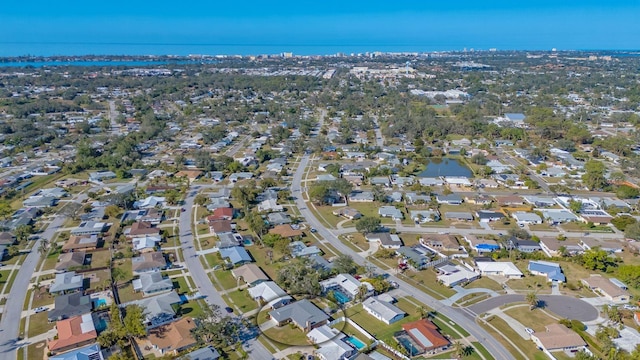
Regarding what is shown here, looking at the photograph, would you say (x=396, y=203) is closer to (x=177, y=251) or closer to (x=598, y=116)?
(x=177, y=251)

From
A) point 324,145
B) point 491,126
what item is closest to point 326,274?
point 324,145

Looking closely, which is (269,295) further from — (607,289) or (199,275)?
(607,289)

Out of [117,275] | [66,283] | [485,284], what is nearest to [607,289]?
[485,284]

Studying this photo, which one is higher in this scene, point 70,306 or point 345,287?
point 70,306

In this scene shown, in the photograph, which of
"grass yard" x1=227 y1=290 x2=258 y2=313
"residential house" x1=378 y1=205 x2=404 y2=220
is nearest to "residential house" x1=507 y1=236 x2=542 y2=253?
"residential house" x1=378 y1=205 x2=404 y2=220

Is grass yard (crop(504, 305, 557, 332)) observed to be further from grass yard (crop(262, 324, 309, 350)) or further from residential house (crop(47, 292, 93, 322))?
residential house (crop(47, 292, 93, 322))
